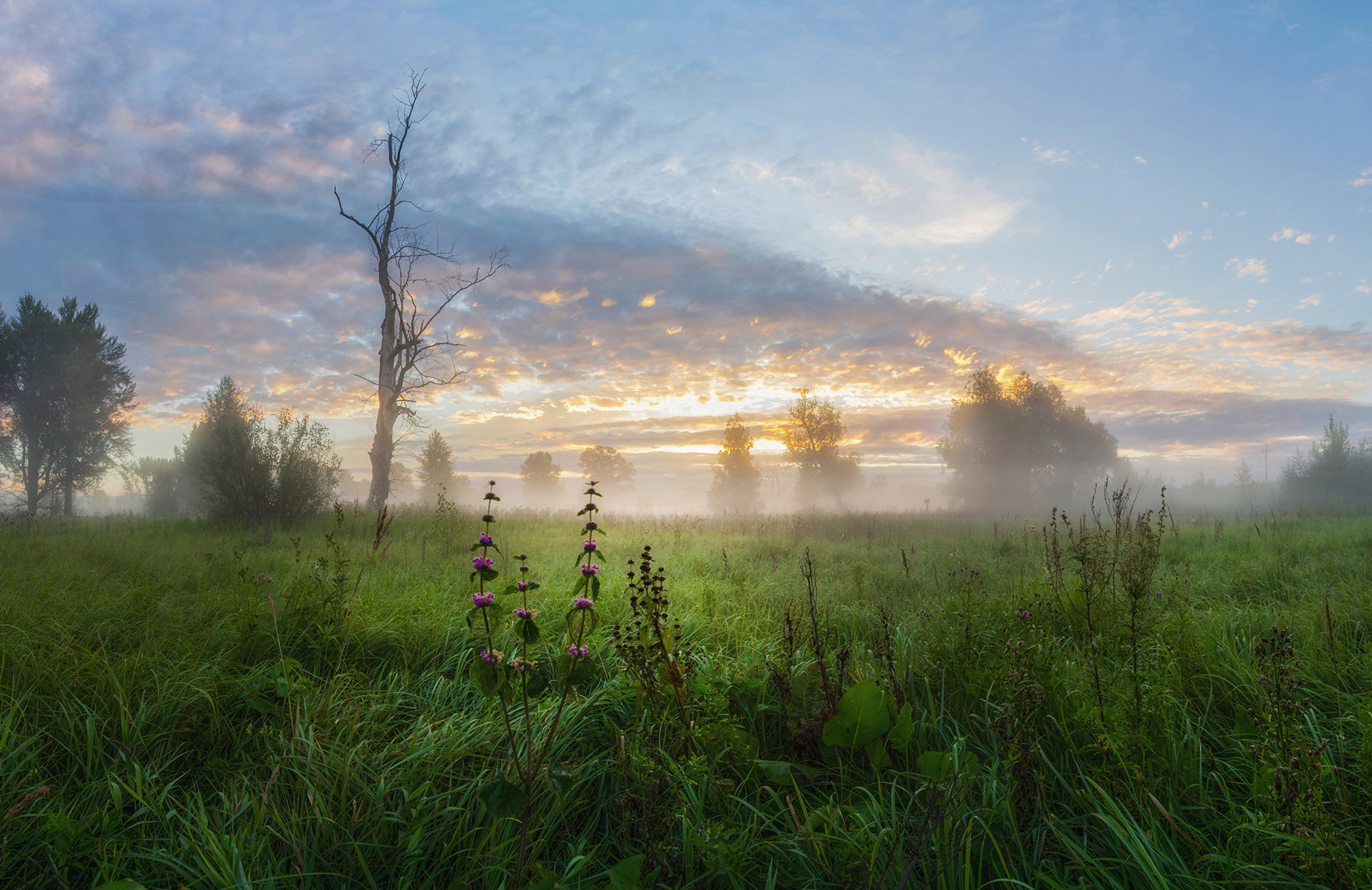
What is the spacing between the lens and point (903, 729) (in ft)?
7.79

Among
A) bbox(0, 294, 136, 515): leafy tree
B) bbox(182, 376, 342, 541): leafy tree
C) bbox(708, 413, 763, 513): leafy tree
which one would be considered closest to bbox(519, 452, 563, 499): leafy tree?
bbox(708, 413, 763, 513): leafy tree

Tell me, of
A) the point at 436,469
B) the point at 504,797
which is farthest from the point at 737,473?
the point at 504,797

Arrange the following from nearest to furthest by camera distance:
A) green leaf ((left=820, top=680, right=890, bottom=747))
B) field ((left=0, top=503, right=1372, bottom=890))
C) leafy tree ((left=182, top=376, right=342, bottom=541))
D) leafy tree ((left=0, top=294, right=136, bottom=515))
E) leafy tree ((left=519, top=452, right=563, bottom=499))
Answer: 1. field ((left=0, top=503, right=1372, bottom=890))
2. green leaf ((left=820, top=680, right=890, bottom=747))
3. leafy tree ((left=182, top=376, right=342, bottom=541))
4. leafy tree ((left=0, top=294, right=136, bottom=515))
5. leafy tree ((left=519, top=452, right=563, bottom=499))

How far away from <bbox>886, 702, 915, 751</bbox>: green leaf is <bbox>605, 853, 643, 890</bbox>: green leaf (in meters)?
1.27

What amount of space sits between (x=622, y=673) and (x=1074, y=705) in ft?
7.72

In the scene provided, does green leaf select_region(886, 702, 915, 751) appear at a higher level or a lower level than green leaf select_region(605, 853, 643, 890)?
higher

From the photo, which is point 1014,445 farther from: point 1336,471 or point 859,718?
point 859,718

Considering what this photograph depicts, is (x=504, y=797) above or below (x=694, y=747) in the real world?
above

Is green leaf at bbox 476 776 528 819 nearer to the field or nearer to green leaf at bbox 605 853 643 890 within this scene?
the field

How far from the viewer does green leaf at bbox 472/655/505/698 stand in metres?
1.80

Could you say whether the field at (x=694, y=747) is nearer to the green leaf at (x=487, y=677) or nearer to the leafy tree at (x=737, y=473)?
the green leaf at (x=487, y=677)

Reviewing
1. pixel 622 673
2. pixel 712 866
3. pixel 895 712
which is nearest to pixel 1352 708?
pixel 895 712

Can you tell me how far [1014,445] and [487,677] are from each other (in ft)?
140

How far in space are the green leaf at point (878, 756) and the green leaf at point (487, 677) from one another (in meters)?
1.64
